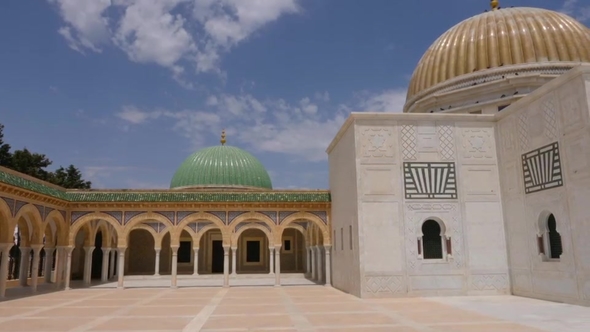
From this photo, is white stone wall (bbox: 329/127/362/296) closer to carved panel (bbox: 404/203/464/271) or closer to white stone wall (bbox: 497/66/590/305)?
carved panel (bbox: 404/203/464/271)

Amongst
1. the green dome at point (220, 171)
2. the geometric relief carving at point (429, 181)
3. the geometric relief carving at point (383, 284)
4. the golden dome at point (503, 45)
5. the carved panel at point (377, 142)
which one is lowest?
the geometric relief carving at point (383, 284)

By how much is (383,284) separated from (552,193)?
14.5 feet

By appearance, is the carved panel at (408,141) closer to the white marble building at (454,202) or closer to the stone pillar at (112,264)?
the white marble building at (454,202)

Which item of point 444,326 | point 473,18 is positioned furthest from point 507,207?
point 473,18

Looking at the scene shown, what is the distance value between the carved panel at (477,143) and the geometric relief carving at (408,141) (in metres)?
1.39

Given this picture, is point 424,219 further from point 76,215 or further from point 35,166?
point 35,166

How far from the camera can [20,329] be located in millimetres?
7449

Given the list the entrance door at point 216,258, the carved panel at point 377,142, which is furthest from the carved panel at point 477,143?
the entrance door at point 216,258

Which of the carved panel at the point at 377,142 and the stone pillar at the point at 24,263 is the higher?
the carved panel at the point at 377,142

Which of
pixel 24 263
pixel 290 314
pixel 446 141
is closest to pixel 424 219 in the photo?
pixel 446 141

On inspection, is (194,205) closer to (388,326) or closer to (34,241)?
(34,241)

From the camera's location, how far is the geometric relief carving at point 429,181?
12.1 meters

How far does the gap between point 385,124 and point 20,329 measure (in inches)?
365

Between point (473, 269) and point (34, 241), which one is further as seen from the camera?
point (34, 241)
